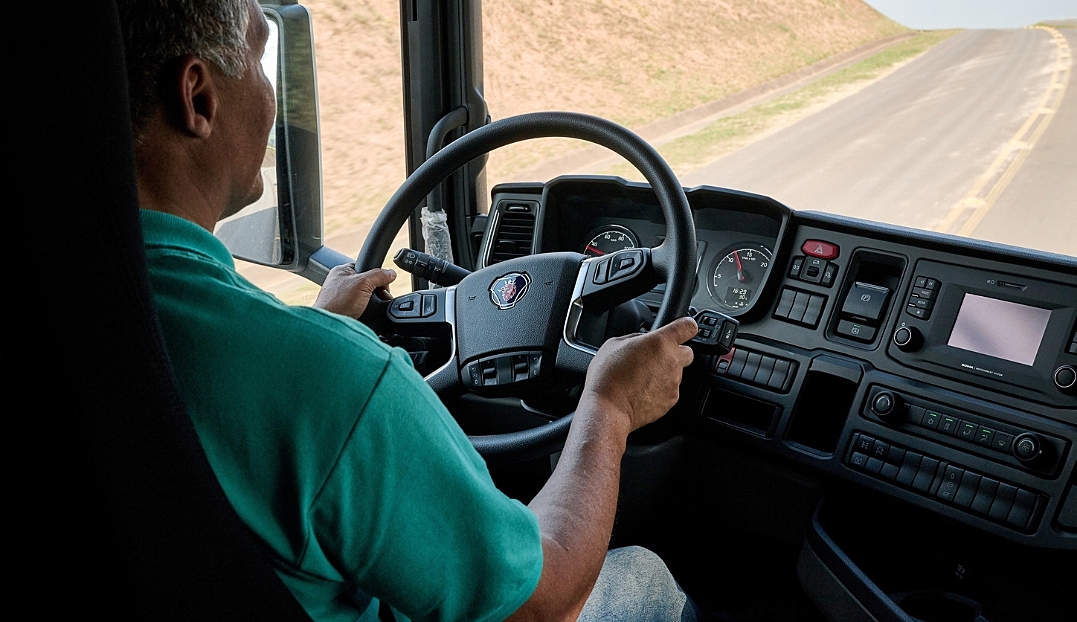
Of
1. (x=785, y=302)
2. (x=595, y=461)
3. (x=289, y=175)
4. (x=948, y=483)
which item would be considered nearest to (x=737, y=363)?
(x=785, y=302)

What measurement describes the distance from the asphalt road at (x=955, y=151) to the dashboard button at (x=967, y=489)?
53 cm

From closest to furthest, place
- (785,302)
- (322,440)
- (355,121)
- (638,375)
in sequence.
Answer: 1. (322,440)
2. (638,375)
3. (785,302)
4. (355,121)

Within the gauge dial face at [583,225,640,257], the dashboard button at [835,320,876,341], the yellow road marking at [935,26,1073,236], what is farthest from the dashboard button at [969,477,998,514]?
the gauge dial face at [583,225,640,257]

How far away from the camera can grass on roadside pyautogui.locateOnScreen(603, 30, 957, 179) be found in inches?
105

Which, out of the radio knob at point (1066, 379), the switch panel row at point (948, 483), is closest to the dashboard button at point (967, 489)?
the switch panel row at point (948, 483)

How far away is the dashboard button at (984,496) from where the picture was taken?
1.75m

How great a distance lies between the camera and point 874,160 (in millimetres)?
2432

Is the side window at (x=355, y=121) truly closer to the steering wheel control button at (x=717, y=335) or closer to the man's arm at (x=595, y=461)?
the steering wheel control button at (x=717, y=335)

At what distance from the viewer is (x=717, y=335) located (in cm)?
172

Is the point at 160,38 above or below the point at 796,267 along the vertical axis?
above

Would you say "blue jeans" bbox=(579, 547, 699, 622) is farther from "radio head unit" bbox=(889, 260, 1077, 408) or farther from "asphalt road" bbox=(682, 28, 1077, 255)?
"asphalt road" bbox=(682, 28, 1077, 255)

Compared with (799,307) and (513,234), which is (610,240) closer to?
(513,234)

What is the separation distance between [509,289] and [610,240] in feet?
2.23

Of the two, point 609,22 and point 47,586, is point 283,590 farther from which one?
point 609,22
